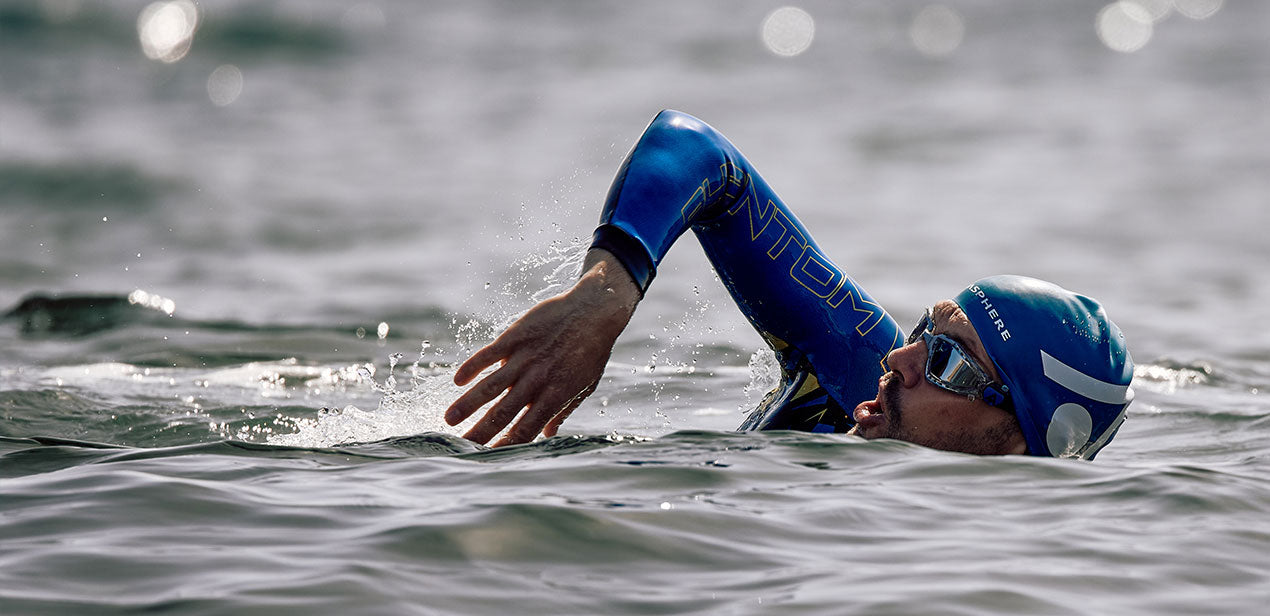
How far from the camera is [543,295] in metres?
10.5

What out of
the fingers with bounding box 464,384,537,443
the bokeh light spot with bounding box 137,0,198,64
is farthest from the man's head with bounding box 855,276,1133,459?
the bokeh light spot with bounding box 137,0,198,64

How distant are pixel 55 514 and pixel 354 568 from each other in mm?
920

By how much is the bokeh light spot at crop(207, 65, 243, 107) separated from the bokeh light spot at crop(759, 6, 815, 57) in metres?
12.2

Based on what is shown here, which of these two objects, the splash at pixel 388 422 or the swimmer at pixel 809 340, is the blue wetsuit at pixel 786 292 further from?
the splash at pixel 388 422

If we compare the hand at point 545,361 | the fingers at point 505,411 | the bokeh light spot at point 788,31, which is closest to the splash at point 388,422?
the fingers at point 505,411

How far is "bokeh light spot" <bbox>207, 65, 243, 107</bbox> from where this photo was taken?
24.5 meters

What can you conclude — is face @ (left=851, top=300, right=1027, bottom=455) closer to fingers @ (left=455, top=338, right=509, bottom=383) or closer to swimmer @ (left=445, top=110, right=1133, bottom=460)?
swimmer @ (left=445, top=110, right=1133, bottom=460)

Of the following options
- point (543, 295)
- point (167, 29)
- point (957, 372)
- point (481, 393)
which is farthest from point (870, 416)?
point (167, 29)

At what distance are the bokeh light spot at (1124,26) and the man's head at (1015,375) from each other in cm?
3098

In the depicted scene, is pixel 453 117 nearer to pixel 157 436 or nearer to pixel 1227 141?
pixel 1227 141

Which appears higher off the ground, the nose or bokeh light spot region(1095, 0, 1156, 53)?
bokeh light spot region(1095, 0, 1156, 53)

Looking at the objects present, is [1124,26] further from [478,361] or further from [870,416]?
[478,361]

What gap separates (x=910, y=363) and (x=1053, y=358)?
16.9 inches

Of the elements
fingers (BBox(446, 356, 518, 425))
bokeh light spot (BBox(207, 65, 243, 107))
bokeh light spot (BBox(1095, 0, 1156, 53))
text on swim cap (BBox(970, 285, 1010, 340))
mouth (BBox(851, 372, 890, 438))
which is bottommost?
mouth (BBox(851, 372, 890, 438))
